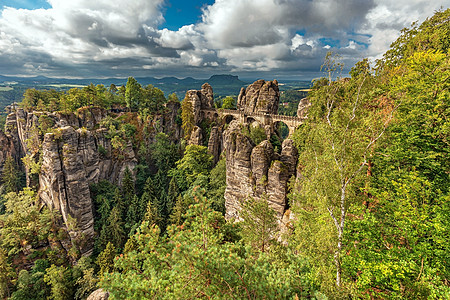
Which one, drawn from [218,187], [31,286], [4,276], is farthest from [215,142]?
[4,276]

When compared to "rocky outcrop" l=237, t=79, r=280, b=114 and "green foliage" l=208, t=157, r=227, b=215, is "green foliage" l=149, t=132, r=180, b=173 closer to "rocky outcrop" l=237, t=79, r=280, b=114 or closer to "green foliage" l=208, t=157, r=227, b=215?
"green foliage" l=208, t=157, r=227, b=215

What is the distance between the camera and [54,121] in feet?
133

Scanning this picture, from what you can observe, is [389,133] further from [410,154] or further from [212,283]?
[212,283]

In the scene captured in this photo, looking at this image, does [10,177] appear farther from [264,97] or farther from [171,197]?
[264,97]

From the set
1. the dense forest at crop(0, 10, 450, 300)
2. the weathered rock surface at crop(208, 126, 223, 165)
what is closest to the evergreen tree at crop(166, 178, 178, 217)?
the weathered rock surface at crop(208, 126, 223, 165)

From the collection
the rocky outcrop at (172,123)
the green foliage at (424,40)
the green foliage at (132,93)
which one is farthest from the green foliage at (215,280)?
the green foliage at (132,93)

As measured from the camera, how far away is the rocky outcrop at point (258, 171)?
21250 mm

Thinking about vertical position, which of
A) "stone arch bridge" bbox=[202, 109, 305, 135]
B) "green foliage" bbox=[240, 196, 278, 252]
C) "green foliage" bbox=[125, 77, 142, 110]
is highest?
"green foliage" bbox=[125, 77, 142, 110]

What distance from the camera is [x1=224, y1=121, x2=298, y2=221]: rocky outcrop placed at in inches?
837

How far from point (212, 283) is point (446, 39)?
2881 centimetres

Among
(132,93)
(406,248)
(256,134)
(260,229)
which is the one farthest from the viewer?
(132,93)

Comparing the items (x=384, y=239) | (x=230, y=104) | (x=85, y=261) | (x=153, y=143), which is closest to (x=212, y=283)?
(x=384, y=239)

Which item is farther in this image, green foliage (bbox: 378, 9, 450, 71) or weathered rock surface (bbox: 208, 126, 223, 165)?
weathered rock surface (bbox: 208, 126, 223, 165)

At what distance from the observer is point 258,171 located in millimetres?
22766
